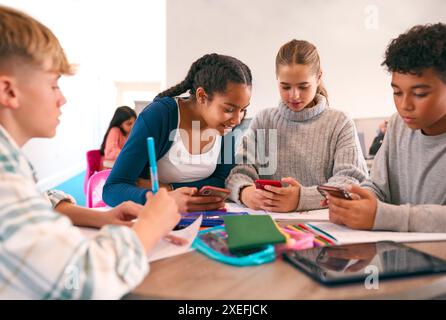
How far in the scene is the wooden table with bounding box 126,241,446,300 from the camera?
2.13 ft

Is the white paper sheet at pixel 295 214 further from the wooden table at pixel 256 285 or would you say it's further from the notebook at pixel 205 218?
the wooden table at pixel 256 285

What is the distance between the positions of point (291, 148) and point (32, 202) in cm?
116

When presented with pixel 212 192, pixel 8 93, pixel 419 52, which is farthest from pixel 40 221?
pixel 419 52

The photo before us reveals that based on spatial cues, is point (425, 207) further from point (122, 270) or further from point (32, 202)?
point (32, 202)

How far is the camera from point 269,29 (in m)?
4.12

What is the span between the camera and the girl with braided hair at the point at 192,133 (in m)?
1.36

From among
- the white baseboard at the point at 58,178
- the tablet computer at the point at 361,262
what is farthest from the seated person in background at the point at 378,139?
the white baseboard at the point at 58,178

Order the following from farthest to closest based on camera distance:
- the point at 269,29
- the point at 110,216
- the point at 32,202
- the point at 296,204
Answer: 1. the point at 269,29
2. the point at 296,204
3. the point at 110,216
4. the point at 32,202

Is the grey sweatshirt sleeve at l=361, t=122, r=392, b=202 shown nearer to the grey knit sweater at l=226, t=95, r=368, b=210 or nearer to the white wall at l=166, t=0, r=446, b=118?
the grey knit sweater at l=226, t=95, r=368, b=210

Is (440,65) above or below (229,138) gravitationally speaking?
above

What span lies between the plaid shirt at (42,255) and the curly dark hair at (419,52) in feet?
2.92

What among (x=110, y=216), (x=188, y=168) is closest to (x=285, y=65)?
(x=188, y=168)

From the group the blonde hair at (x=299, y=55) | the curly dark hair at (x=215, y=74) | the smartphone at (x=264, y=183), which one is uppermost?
the blonde hair at (x=299, y=55)

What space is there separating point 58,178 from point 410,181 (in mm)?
4898
